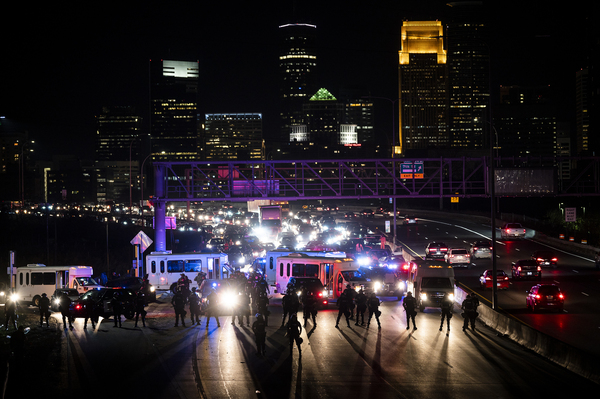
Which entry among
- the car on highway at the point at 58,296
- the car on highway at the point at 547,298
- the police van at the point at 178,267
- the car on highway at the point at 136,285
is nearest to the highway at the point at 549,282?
the car on highway at the point at 547,298

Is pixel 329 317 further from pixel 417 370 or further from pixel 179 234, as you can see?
pixel 179 234

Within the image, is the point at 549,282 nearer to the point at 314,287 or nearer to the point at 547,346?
the point at 314,287

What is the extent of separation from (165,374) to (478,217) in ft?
281

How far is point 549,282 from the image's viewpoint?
123ft

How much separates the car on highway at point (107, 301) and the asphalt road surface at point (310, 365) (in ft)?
9.78

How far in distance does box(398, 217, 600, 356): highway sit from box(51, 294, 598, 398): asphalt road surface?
2789mm

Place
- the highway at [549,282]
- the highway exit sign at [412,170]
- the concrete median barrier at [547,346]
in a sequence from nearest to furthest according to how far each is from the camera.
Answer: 1. the concrete median barrier at [547,346]
2. the highway at [549,282]
3. the highway exit sign at [412,170]

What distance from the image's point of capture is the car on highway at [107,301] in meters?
26.4

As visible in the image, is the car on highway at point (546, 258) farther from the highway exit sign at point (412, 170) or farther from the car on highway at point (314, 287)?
the car on highway at point (314, 287)

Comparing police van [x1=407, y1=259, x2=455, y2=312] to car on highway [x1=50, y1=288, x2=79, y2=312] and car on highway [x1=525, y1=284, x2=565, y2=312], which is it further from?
car on highway [x1=50, y1=288, x2=79, y2=312]

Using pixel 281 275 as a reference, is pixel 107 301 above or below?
below

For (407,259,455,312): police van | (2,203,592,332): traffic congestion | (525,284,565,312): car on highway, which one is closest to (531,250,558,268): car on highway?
(2,203,592,332): traffic congestion

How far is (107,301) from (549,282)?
26.5m

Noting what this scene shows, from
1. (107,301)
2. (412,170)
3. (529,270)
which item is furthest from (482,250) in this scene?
(107,301)
